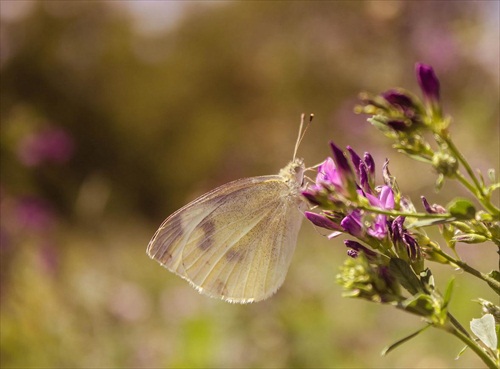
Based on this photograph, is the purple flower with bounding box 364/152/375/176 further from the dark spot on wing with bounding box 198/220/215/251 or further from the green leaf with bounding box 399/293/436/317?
the dark spot on wing with bounding box 198/220/215/251

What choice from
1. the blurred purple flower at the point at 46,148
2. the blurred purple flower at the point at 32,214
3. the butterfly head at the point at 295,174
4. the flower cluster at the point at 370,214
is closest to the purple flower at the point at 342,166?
the flower cluster at the point at 370,214

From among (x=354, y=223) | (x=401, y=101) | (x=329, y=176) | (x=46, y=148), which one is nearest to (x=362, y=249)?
(x=354, y=223)

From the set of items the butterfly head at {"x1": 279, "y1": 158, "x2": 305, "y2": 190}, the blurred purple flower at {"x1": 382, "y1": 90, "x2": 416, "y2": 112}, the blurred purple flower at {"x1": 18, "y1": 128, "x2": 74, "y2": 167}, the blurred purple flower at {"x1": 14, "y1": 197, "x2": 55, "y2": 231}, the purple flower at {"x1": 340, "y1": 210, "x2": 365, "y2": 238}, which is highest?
the blurred purple flower at {"x1": 18, "y1": 128, "x2": 74, "y2": 167}

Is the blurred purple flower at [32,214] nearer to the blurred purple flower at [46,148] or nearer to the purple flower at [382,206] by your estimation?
the blurred purple flower at [46,148]

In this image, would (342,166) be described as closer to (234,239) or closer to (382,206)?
(382,206)

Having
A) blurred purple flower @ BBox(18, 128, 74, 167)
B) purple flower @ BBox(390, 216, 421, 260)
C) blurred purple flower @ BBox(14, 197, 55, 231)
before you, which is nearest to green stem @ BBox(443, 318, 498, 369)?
purple flower @ BBox(390, 216, 421, 260)
